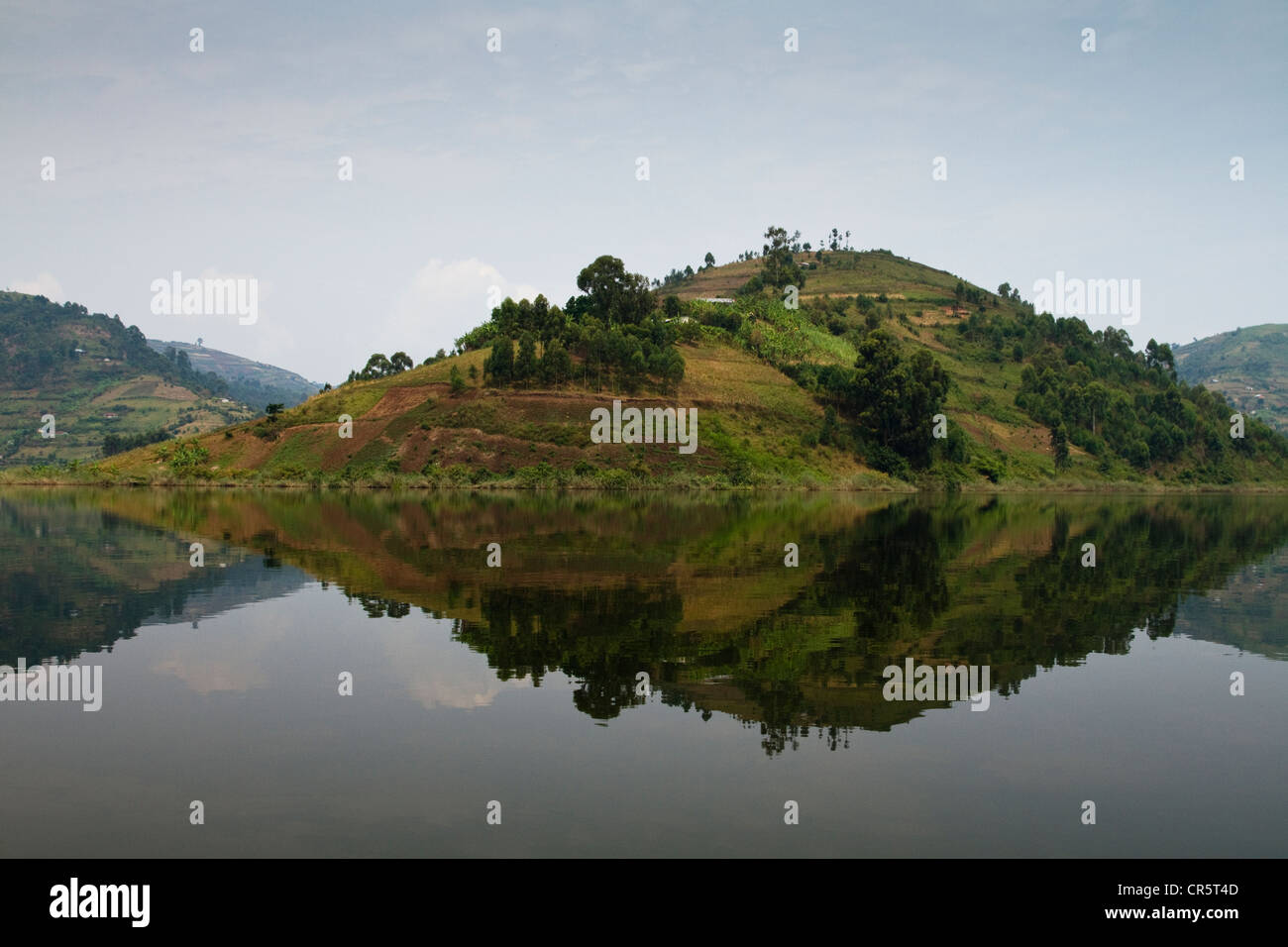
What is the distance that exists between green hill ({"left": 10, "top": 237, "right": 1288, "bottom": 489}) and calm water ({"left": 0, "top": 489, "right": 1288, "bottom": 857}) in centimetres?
6720

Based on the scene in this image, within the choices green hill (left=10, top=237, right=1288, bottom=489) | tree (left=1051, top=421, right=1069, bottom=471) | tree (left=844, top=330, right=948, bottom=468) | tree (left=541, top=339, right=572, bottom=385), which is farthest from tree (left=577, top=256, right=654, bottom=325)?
tree (left=1051, top=421, right=1069, bottom=471)

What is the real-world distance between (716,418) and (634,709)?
98.0 metres

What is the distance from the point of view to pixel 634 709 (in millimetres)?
15516

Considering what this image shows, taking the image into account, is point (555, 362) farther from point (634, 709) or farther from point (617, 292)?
point (634, 709)

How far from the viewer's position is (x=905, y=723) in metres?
15.2

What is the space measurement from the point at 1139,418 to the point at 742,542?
132m

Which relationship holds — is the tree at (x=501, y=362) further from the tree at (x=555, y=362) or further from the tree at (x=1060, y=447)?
the tree at (x=1060, y=447)

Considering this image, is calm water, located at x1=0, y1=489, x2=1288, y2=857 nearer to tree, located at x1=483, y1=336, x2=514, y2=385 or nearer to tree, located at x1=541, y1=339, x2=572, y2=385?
tree, located at x1=483, y1=336, x2=514, y2=385

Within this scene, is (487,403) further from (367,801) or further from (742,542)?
(367,801)

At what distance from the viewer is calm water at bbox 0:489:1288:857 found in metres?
10.9

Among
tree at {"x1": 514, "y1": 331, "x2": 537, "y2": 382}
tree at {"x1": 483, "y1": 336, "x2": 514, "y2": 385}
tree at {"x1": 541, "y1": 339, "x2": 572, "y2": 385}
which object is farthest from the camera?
tree at {"x1": 541, "y1": 339, "x2": 572, "y2": 385}

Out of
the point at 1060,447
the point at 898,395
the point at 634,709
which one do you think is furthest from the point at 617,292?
the point at 634,709
